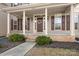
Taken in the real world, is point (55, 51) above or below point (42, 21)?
below

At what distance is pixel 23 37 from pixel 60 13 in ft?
23.5

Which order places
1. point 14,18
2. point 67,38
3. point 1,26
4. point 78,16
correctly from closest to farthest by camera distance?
point 67,38 → point 78,16 → point 1,26 → point 14,18

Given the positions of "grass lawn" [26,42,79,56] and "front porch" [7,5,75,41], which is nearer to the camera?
"grass lawn" [26,42,79,56]

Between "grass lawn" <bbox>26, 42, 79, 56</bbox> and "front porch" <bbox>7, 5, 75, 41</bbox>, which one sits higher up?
"front porch" <bbox>7, 5, 75, 41</bbox>

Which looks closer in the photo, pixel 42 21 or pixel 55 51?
pixel 55 51

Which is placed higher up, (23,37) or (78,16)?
(78,16)

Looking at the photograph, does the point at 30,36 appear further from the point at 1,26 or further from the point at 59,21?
the point at 1,26

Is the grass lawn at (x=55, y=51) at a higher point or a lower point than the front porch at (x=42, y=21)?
lower

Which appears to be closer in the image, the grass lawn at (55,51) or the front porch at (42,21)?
the grass lawn at (55,51)

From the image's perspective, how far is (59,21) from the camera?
20.9 m

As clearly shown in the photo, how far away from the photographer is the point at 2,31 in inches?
891

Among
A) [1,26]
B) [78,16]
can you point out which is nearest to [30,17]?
[1,26]

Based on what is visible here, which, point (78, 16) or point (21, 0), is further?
point (78, 16)

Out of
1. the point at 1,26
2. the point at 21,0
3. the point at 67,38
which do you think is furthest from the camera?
the point at 1,26
